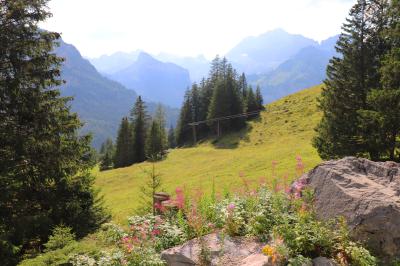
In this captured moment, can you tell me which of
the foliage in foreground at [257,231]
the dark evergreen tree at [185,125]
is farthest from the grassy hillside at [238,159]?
the foliage in foreground at [257,231]

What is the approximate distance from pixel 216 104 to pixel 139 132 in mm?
18971

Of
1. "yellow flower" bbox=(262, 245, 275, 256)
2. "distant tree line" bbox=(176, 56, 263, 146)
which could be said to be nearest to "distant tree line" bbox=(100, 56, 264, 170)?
"distant tree line" bbox=(176, 56, 263, 146)

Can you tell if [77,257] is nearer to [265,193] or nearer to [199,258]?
[199,258]

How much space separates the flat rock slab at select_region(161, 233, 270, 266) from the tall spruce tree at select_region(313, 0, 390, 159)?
70.4ft

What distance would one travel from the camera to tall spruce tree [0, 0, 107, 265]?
54.9 feet

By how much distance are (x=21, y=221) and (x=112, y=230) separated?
8348 mm

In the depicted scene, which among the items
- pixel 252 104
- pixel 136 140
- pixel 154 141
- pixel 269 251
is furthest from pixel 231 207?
pixel 252 104

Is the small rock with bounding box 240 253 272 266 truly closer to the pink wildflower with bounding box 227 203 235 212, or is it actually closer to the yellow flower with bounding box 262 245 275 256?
the yellow flower with bounding box 262 245 275 256

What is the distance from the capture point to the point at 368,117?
82.6 feet

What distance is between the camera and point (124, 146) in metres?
77.6

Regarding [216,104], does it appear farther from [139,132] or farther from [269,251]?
[269,251]

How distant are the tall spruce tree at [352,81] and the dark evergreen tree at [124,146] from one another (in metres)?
52.2

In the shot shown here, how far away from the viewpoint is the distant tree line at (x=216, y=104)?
85.3m

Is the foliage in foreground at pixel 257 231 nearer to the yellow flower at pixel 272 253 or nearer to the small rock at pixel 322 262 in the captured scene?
the yellow flower at pixel 272 253
